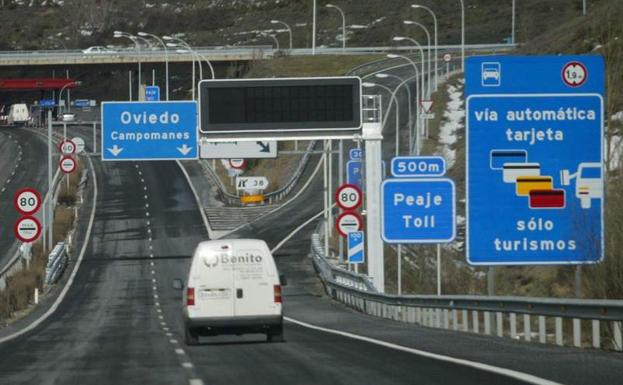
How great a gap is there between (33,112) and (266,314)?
13178 cm

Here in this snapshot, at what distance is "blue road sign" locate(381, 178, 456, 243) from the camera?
1318 inches

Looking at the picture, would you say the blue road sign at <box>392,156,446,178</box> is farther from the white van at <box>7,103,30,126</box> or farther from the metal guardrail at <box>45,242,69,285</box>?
the white van at <box>7,103,30,126</box>

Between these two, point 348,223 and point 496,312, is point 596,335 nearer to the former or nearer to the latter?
point 496,312

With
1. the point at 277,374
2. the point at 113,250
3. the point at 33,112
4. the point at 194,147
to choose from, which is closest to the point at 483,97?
the point at 277,374

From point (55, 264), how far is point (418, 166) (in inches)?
1110

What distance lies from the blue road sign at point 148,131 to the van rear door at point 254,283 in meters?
23.6

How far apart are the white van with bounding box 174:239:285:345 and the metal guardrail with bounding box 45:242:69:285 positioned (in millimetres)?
33888

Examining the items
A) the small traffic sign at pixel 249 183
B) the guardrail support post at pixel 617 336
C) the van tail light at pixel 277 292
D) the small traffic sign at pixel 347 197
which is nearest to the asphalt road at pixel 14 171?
the small traffic sign at pixel 249 183

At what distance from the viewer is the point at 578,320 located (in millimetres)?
21188

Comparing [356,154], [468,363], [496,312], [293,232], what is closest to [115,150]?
[356,154]

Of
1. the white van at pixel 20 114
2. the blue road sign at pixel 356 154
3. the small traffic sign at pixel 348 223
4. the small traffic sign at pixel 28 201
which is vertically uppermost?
the white van at pixel 20 114

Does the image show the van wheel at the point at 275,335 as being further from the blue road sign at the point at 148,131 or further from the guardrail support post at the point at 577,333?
the blue road sign at the point at 148,131

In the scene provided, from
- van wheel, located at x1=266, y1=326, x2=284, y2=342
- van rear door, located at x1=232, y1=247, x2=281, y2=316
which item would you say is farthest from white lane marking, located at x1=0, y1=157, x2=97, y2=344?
van wheel, located at x1=266, y1=326, x2=284, y2=342

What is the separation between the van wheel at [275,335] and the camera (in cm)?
2606
